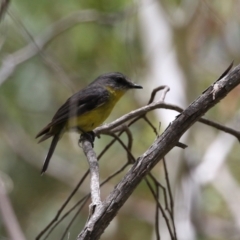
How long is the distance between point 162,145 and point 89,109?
199cm

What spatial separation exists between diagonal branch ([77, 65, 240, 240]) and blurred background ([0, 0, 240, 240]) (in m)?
3.94

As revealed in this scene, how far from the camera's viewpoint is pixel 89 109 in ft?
13.5

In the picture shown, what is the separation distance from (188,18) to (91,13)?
84.9 inches

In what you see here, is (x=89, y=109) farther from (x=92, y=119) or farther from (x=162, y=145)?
(x=162, y=145)

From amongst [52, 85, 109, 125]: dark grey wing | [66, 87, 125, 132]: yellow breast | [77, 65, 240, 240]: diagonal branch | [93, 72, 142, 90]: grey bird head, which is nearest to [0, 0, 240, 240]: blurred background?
[93, 72, 142, 90]: grey bird head

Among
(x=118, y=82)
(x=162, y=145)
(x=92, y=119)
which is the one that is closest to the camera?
(x=162, y=145)

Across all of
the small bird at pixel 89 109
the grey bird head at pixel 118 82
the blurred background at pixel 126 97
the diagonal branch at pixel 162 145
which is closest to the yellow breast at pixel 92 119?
the small bird at pixel 89 109

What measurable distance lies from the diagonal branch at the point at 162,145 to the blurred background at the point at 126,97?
3.94m

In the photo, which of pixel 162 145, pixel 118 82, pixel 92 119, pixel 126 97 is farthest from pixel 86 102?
pixel 126 97

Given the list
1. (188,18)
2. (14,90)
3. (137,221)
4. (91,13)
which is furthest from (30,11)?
(137,221)

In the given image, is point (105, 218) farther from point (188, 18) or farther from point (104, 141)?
point (188, 18)

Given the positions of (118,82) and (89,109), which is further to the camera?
(118,82)

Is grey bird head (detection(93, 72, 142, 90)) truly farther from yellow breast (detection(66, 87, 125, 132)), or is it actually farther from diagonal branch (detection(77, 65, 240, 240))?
diagonal branch (detection(77, 65, 240, 240))

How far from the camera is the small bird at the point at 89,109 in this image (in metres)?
3.99
